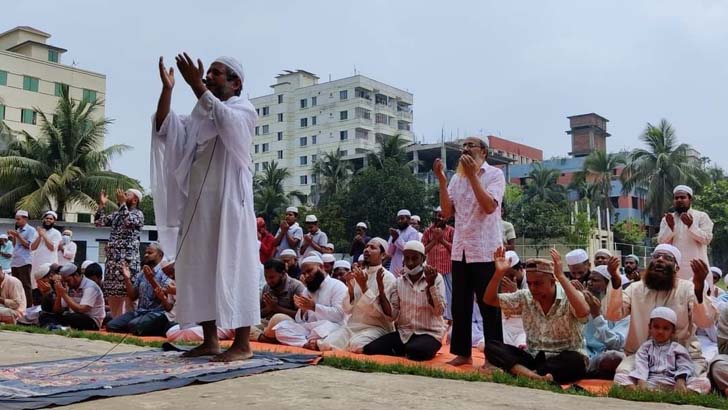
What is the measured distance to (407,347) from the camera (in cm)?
591

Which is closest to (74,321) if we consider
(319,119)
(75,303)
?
(75,303)

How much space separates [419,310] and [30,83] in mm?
43141

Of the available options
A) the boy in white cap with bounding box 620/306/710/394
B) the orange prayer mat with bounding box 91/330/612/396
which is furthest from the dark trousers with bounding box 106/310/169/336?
the boy in white cap with bounding box 620/306/710/394

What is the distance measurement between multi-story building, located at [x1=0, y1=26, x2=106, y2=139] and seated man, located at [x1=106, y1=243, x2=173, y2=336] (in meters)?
35.2

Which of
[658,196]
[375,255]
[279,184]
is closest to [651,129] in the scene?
[658,196]

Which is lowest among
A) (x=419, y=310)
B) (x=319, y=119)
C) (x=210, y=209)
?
(x=419, y=310)

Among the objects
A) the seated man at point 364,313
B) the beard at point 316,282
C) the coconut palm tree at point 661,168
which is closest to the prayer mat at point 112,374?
the seated man at point 364,313

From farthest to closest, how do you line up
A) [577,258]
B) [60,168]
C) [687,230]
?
[60,168] → [687,230] → [577,258]

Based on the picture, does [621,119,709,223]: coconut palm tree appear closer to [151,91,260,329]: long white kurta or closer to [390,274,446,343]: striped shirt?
[390,274,446,343]: striped shirt

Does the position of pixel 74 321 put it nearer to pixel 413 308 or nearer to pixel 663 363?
pixel 413 308

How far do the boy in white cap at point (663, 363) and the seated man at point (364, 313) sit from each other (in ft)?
8.19

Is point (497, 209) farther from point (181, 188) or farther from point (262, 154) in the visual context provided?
point (262, 154)

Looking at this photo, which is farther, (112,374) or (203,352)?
(203,352)

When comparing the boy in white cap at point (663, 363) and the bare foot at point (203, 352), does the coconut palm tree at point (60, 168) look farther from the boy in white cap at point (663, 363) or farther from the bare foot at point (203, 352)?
the boy in white cap at point (663, 363)
